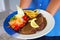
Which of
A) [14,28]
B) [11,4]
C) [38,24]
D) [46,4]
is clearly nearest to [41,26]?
[38,24]

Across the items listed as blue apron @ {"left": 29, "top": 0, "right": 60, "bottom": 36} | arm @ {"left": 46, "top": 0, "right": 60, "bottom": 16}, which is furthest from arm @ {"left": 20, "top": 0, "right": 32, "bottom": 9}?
arm @ {"left": 46, "top": 0, "right": 60, "bottom": 16}

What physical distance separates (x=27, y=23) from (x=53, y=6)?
0.25 m

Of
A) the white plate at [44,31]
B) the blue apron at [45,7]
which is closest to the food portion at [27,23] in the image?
the white plate at [44,31]

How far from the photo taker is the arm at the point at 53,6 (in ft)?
2.94

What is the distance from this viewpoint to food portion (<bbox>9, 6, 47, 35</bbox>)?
733 millimetres

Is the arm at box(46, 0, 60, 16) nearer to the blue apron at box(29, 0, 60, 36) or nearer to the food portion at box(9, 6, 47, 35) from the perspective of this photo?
the blue apron at box(29, 0, 60, 36)

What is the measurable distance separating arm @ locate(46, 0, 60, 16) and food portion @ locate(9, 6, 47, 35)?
13 centimetres

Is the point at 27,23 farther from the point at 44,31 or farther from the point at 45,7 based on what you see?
the point at 45,7

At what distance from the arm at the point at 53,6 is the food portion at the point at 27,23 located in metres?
0.13

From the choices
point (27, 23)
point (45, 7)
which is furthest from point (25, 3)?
point (27, 23)

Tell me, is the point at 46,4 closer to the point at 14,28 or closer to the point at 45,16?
the point at 45,16

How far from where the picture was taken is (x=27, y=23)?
755mm

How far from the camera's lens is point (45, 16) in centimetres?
82

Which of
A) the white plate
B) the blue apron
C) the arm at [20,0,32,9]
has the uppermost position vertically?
the arm at [20,0,32,9]
